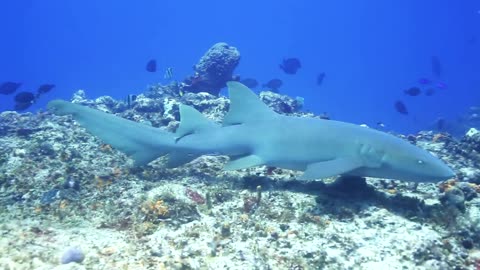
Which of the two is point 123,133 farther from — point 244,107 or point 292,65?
point 292,65

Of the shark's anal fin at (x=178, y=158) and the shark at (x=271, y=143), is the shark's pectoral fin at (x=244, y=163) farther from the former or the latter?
the shark's anal fin at (x=178, y=158)

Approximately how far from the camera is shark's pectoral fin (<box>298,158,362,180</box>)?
15.4 feet

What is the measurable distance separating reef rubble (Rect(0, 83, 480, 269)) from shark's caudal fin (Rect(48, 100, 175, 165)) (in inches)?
18.0

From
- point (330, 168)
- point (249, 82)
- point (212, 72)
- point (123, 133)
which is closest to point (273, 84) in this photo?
point (249, 82)

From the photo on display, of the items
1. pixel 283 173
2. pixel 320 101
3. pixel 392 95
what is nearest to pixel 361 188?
pixel 283 173

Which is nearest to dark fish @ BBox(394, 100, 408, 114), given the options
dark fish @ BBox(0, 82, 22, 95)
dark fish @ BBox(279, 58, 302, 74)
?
dark fish @ BBox(279, 58, 302, 74)

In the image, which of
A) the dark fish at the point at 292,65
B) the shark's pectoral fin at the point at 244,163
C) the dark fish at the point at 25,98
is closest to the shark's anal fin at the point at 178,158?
the shark's pectoral fin at the point at 244,163

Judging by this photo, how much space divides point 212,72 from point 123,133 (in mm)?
9466

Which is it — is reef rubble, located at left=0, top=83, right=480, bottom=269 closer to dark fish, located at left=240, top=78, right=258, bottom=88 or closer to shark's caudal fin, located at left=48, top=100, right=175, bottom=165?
shark's caudal fin, located at left=48, top=100, right=175, bottom=165

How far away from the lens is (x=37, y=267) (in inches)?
139

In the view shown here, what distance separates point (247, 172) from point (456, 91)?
13172 cm

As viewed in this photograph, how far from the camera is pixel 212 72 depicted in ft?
49.6

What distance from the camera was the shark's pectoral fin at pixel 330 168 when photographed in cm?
470

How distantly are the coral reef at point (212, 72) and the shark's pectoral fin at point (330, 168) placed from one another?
408 inches
